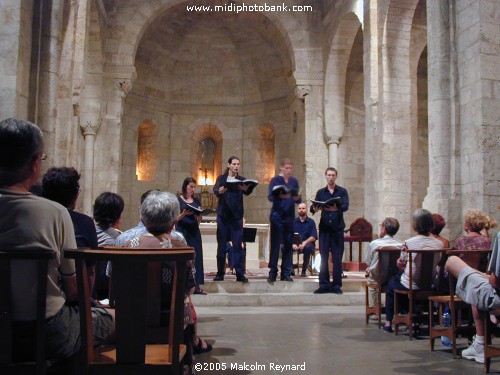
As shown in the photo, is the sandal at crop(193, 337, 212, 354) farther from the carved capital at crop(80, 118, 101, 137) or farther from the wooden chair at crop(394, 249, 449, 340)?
→ the carved capital at crop(80, 118, 101, 137)

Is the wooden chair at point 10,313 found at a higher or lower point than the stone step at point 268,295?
higher

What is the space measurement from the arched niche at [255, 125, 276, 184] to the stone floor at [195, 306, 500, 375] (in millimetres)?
13139

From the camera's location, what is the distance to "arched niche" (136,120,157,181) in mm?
19547

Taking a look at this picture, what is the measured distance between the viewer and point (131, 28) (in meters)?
15.7

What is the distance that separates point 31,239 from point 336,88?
46.5 ft

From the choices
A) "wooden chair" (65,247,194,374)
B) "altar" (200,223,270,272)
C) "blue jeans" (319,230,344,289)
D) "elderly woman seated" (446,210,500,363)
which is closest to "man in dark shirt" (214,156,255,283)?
"blue jeans" (319,230,344,289)

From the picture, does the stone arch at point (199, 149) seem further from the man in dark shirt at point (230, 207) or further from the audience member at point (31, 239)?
the audience member at point (31, 239)

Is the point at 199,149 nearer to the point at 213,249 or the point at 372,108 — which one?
the point at 213,249

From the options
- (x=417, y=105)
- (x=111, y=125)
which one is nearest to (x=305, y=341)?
(x=417, y=105)

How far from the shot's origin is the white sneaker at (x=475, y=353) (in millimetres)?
4312

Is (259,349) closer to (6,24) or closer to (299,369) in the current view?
(299,369)

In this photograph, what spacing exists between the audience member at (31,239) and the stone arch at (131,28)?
13492mm

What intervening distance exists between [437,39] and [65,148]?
6133 millimetres

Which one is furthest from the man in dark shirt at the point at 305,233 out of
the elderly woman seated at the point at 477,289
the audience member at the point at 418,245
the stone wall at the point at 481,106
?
the elderly woman seated at the point at 477,289
